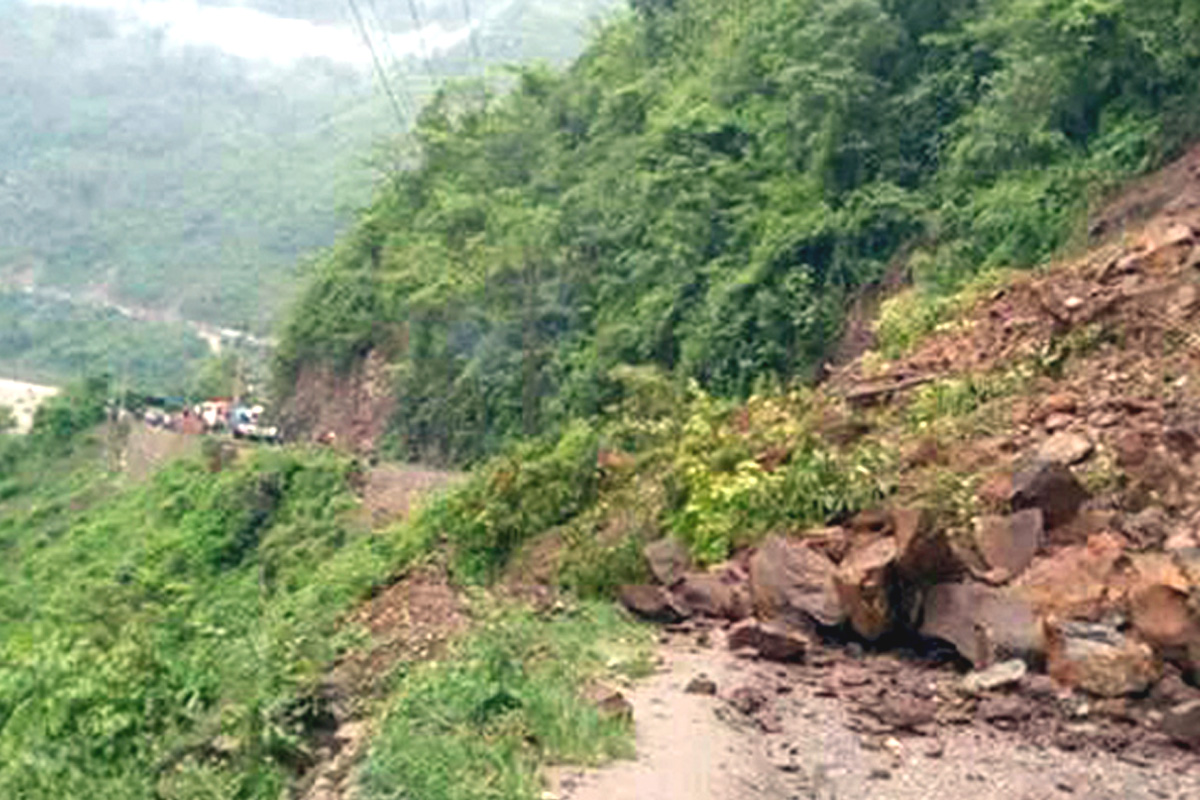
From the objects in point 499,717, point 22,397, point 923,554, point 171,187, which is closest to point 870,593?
point 923,554

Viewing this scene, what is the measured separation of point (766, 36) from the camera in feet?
110

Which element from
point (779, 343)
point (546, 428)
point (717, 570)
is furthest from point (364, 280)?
point (717, 570)

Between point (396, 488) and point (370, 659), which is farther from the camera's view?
point (396, 488)

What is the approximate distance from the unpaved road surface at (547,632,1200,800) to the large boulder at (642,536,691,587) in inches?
110

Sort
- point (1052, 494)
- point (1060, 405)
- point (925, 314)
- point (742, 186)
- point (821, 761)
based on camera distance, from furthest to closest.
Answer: point (742, 186), point (925, 314), point (1060, 405), point (1052, 494), point (821, 761)

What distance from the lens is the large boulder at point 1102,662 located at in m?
10.8

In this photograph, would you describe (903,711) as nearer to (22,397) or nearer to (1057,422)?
(1057,422)

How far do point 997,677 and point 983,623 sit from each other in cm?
54

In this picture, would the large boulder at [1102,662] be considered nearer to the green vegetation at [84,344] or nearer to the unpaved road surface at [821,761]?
the unpaved road surface at [821,761]

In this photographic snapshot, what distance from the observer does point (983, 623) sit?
11.5 meters

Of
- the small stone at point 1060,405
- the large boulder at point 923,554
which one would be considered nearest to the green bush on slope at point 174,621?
the large boulder at point 923,554

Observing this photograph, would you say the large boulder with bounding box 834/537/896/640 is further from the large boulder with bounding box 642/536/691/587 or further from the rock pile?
the large boulder with bounding box 642/536/691/587

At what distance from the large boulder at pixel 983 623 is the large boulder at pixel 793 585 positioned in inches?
26.4

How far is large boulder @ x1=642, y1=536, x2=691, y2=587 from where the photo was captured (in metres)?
14.0
